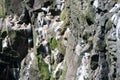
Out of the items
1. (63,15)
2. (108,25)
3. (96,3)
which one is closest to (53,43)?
(63,15)

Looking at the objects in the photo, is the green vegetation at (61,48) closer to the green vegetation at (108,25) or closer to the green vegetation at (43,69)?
the green vegetation at (43,69)

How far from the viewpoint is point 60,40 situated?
184 feet

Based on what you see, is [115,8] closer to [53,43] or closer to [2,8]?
[53,43]

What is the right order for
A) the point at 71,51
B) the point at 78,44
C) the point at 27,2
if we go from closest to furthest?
the point at 78,44 → the point at 71,51 → the point at 27,2

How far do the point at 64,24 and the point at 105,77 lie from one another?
72.2ft

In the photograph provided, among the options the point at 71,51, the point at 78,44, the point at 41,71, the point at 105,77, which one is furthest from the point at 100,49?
the point at 41,71

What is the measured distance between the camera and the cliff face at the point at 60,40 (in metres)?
34.9

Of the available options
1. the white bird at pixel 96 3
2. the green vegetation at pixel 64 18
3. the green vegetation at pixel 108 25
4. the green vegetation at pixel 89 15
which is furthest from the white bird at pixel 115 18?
the green vegetation at pixel 64 18

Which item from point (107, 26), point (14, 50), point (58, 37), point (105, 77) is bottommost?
point (14, 50)

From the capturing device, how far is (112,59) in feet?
109

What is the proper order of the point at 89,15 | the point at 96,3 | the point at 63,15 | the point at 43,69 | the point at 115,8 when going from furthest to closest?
the point at 43,69 < the point at 63,15 < the point at 89,15 < the point at 96,3 < the point at 115,8

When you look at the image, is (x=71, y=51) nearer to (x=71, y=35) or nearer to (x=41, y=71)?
(x=71, y=35)

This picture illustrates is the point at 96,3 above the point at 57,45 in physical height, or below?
above

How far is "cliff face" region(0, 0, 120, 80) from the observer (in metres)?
34.9
